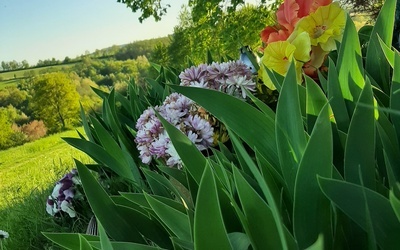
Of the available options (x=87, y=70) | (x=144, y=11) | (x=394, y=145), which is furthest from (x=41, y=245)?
(x=87, y=70)

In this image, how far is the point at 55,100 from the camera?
16.4 metres

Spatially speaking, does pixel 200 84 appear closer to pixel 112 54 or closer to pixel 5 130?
pixel 5 130

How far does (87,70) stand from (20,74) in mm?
4787

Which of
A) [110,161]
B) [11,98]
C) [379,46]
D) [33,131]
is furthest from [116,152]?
[11,98]

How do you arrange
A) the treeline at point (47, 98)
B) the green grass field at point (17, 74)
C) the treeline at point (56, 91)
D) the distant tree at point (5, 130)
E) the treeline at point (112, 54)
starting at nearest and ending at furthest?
the distant tree at point (5, 130)
the treeline at point (56, 91)
the treeline at point (47, 98)
the treeline at point (112, 54)
the green grass field at point (17, 74)

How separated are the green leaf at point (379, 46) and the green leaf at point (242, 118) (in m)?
0.20

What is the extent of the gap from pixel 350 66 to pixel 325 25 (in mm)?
273

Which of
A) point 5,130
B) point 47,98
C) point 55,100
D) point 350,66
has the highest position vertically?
point 350,66

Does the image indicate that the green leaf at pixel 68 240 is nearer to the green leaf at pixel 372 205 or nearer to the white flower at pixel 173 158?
the green leaf at pixel 372 205

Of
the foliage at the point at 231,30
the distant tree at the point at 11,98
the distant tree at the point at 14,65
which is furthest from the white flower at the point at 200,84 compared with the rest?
the distant tree at the point at 14,65

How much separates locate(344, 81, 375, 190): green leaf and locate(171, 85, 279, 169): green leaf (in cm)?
9

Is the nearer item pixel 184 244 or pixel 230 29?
pixel 184 244

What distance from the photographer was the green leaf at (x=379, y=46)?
462mm

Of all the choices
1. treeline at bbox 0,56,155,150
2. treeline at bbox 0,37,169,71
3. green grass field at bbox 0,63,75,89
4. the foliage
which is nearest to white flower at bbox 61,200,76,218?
the foliage
